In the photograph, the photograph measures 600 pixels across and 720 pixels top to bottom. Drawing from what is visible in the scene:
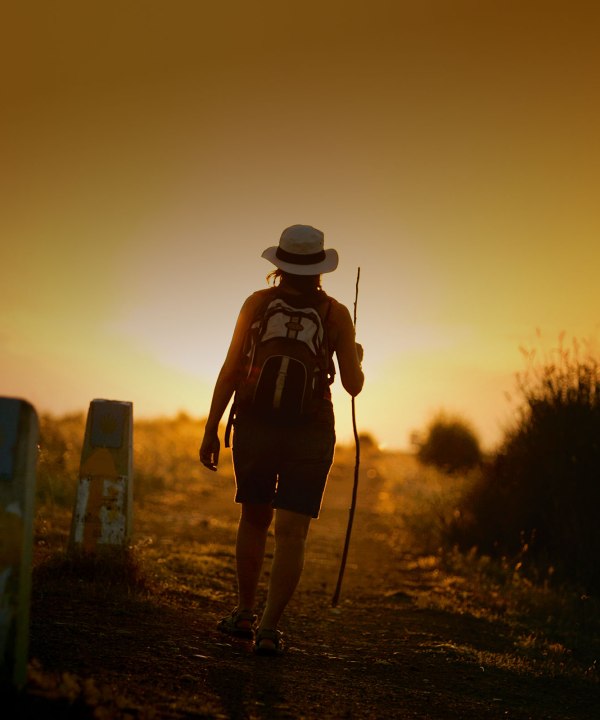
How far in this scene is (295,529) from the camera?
4.98 metres

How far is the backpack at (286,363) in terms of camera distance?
4.85 metres

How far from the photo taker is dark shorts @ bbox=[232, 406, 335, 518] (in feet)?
16.3

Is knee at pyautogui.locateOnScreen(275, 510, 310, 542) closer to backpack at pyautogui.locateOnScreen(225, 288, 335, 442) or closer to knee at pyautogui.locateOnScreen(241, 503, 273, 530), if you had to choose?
knee at pyautogui.locateOnScreen(241, 503, 273, 530)

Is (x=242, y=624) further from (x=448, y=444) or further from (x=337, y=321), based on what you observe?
(x=448, y=444)

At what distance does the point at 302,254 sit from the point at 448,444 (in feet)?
101

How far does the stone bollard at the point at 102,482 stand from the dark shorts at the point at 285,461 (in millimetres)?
1989

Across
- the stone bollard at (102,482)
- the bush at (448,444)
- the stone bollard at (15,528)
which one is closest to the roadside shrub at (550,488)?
the stone bollard at (102,482)

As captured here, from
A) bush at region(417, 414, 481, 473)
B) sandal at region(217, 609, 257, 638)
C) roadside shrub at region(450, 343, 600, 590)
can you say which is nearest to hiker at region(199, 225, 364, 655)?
sandal at region(217, 609, 257, 638)

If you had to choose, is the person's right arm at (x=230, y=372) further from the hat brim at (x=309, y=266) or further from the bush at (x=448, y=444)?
the bush at (x=448, y=444)

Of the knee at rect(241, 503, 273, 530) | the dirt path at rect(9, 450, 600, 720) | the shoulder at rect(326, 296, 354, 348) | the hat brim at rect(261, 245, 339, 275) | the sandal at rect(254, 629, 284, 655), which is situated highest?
the hat brim at rect(261, 245, 339, 275)

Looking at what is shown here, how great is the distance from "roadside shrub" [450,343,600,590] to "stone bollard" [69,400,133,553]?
16.3 ft

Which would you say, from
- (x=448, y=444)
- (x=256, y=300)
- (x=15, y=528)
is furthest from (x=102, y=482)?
(x=448, y=444)

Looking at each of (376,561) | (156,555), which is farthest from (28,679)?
(376,561)

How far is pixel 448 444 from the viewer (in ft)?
115
